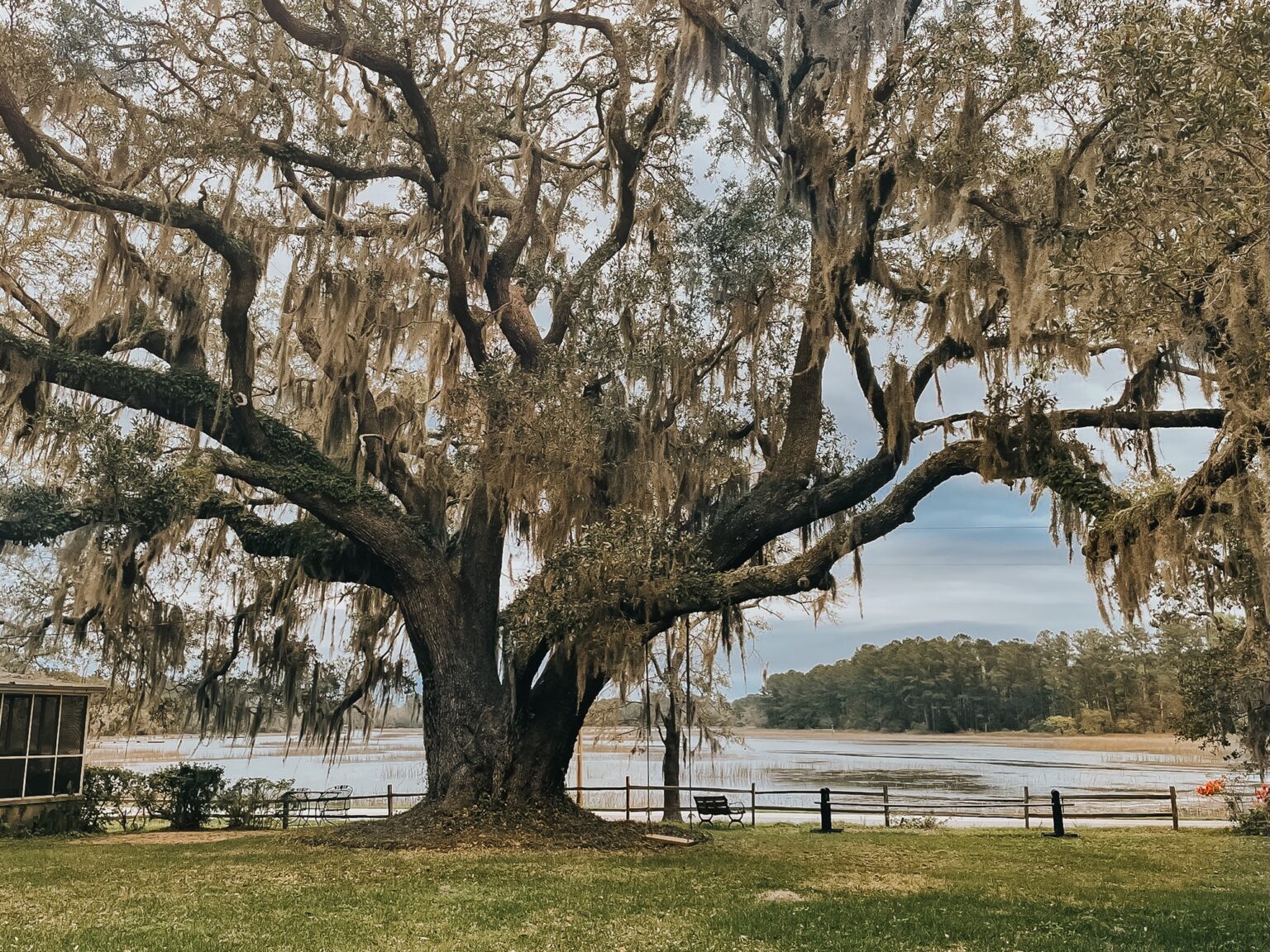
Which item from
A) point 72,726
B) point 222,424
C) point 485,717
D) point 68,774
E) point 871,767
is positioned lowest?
point 871,767

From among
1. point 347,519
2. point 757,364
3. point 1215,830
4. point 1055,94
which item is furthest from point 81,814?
point 1215,830

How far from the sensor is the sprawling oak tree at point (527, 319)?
390 inches

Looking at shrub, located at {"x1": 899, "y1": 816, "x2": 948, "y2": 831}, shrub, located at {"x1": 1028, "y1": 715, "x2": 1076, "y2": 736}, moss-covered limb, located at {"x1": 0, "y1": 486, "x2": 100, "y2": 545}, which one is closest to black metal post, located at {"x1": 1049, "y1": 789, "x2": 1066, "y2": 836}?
shrub, located at {"x1": 899, "y1": 816, "x2": 948, "y2": 831}

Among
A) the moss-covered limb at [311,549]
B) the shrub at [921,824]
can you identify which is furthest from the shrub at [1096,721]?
the moss-covered limb at [311,549]

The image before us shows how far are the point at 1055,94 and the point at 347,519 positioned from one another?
30.4 ft

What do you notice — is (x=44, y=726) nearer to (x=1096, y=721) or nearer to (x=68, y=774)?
(x=68, y=774)

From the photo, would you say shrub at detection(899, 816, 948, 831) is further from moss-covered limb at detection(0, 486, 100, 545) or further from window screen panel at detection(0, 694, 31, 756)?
window screen panel at detection(0, 694, 31, 756)

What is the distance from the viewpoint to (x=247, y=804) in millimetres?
16562

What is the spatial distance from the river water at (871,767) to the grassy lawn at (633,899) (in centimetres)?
441

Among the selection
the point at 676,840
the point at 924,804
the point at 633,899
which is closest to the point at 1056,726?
the point at 924,804

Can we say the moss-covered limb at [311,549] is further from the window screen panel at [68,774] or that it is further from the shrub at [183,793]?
the window screen panel at [68,774]

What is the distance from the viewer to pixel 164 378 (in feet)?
37.5

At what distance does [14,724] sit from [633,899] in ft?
38.3

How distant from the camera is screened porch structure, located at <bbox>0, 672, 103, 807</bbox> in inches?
562
